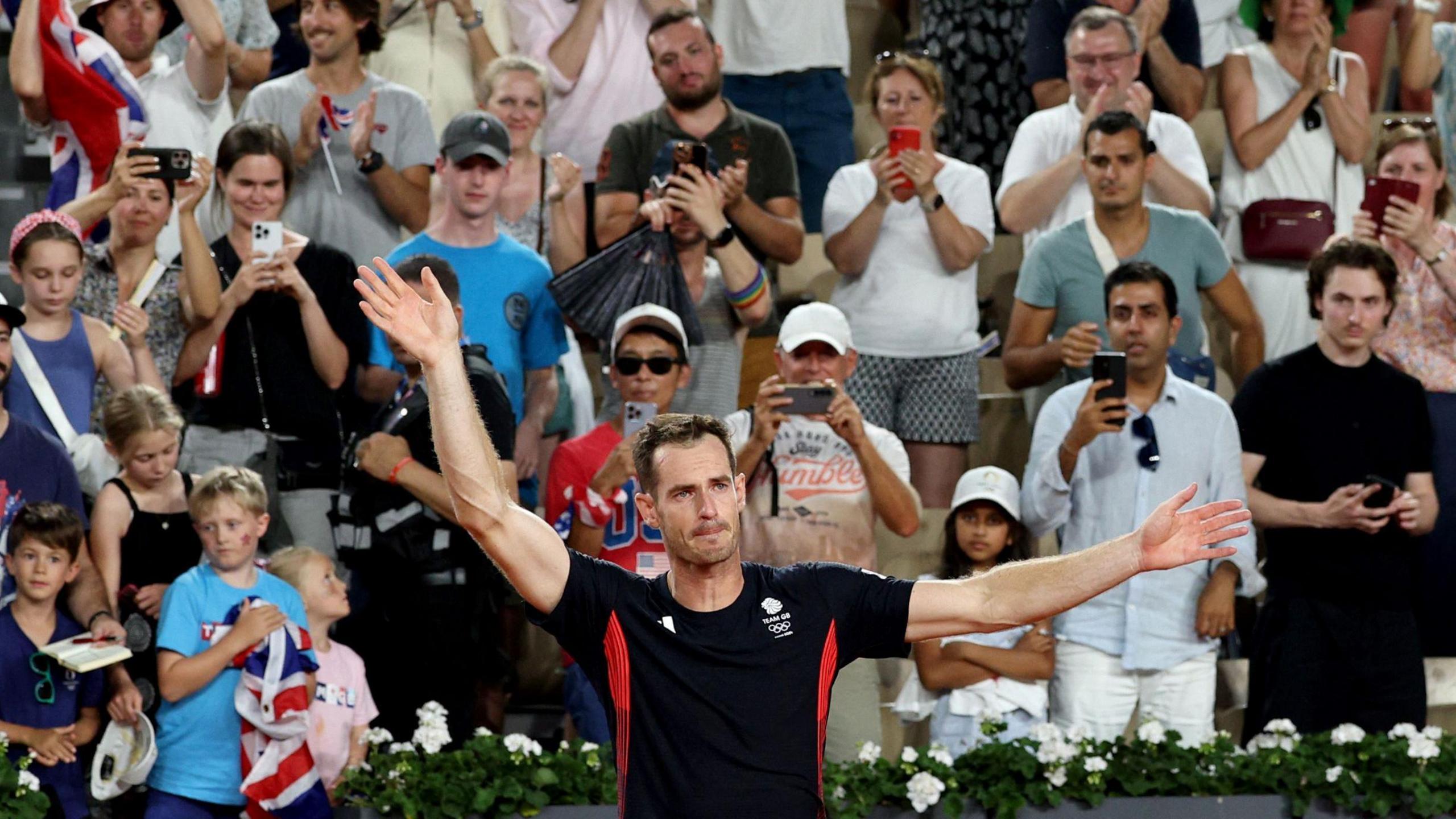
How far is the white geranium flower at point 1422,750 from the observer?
Answer: 667 centimetres

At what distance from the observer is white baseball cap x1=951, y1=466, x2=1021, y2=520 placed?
755 centimetres

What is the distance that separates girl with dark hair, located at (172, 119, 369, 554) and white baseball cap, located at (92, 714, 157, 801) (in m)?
1.18

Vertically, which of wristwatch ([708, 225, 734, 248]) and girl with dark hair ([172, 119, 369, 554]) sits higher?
wristwatch ([708, 225, 734, 248])

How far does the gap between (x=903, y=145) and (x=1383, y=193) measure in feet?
6.67

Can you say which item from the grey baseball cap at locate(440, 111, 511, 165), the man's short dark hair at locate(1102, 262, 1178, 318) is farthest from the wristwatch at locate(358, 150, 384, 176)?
the man's short dark hair at locate(1102, 262, 1178, 318)

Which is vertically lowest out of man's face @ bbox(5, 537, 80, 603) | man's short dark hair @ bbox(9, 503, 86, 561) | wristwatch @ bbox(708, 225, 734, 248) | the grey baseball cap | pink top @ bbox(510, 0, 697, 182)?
man's face @ bbox(5, 537, 80, 603)

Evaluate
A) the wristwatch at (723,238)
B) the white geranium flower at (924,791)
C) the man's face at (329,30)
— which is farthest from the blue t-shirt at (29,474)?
the white geranium flower at (924,791)

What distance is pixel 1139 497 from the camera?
24.9ft

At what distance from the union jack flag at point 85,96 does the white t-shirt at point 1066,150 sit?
150 inches

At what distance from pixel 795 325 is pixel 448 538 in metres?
1.55

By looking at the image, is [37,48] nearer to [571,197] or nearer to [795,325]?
[571,197]

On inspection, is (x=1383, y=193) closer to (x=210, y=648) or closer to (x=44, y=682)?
(x=210, y=648)

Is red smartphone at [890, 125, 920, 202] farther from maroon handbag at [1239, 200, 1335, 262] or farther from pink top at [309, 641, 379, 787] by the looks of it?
pink top at [309, 641, 379, 787]

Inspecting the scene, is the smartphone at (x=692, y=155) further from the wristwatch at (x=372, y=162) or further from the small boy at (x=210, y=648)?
the small boy at (x=210, y=648)
